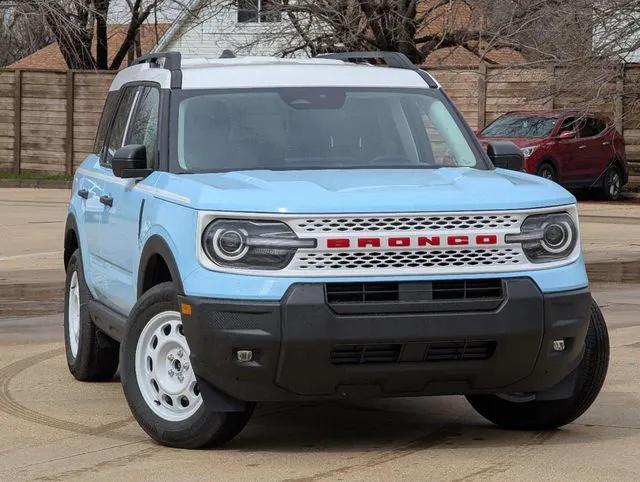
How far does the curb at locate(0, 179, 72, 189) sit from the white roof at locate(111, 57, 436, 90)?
80.0 ft

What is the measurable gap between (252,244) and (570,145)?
21638 mm

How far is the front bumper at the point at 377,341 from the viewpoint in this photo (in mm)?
6152

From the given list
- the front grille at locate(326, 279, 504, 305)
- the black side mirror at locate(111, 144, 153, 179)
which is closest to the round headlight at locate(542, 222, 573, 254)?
the front grille at locate(326, 279, 504, 305)

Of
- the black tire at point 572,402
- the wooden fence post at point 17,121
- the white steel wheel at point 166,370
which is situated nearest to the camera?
the white steel wheel at point 166,370

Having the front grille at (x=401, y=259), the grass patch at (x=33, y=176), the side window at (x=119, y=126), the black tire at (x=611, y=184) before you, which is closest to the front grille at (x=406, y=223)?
the front grille at (x=401, y=259)

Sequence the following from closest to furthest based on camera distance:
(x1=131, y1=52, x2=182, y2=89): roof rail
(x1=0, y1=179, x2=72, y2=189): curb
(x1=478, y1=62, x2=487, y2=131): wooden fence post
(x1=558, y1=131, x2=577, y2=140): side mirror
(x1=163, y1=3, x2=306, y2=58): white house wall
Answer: (x1=131, y1=52, x2=182, y2=89): roof rail, (x1=558, y1=131, x2=577, y2=140): side mirror, (x1=478, y1=62, x2=487, y2=131): wooden fence post, (x1=0, y1=179, x2=72, y2=189): curb, (x1=163, y1=3, x2=306, y2=58): white house wall

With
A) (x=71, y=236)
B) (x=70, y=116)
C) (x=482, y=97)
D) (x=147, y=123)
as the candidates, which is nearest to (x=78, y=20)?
(x=70, y=116)

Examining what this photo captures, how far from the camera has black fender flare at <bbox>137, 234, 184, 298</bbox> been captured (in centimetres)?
646

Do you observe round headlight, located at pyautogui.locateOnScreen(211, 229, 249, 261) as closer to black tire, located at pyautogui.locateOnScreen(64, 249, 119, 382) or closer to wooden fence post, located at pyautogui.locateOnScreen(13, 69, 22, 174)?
black tire, located at pyautogui.locateOnScreen(64, 249, 119, 382)

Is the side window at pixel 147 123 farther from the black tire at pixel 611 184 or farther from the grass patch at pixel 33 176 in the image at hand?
the grass patch at pixel 33 176

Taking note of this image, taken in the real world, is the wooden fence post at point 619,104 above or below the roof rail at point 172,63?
above

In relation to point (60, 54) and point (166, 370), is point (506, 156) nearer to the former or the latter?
point (166, 370)

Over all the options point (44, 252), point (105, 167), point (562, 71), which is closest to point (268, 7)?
point (562, 71)

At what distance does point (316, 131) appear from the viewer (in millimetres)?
7625
